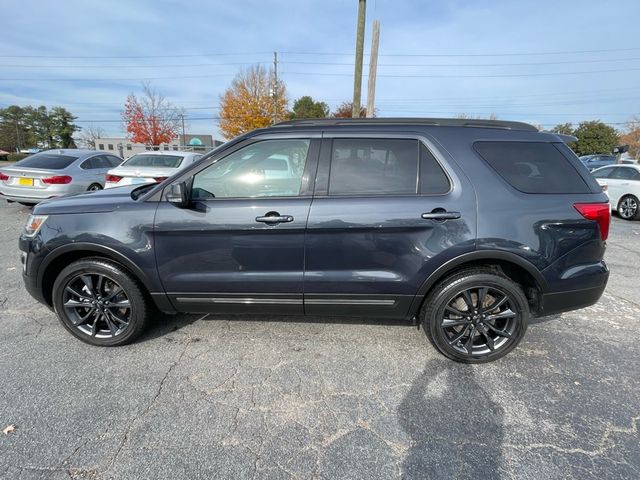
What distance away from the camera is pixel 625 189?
9.20 meters

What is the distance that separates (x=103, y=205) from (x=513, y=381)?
341cm

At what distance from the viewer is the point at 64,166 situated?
7879 mm

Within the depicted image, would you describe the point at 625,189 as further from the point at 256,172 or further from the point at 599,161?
the point at 599,161

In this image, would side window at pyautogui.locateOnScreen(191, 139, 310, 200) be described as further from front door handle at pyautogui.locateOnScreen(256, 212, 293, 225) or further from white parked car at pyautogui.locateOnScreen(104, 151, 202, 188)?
white parked car at pyautogui.locateOnScreen(104, 151, 202, 188)

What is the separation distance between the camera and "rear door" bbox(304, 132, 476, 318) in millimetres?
2533

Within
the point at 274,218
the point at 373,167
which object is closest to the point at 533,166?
the point at 373,167

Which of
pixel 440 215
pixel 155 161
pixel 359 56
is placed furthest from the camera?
pixel 359 56

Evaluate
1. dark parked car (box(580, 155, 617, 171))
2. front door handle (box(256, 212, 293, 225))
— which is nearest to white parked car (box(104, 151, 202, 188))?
front door handle (box(256, 212, 293, 225))

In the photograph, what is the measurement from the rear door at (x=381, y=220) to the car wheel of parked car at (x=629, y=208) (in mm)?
9591

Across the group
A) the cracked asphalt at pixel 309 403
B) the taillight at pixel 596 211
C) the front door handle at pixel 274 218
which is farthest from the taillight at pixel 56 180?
the taillight at pixel 596 211

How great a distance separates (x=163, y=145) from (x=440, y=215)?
140 feet

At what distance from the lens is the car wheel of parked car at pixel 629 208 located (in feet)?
29.6

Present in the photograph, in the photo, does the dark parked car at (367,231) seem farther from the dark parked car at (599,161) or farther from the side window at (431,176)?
the dark parked car at (599,161)

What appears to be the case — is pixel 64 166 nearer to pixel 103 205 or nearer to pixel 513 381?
pixel 103 205
